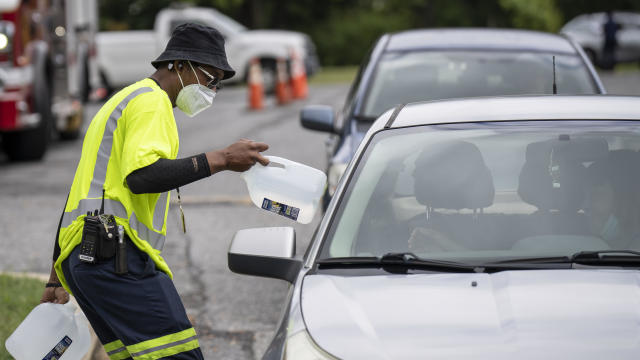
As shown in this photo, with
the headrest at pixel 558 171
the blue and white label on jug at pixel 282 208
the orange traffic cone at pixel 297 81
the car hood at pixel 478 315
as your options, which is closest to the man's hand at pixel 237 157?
the blue and white label on jug at pixel 282 208

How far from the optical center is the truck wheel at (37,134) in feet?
44.6

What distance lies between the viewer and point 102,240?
Result: 3.66 metres

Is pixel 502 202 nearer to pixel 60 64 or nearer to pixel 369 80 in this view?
pixel 369 80

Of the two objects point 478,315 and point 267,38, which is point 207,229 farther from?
point 267,38

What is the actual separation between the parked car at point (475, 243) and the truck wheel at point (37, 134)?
9857 mm

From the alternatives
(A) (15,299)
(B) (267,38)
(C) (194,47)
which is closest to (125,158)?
(C) (194,47)

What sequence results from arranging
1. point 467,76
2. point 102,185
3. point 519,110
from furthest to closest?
point 467,76 → point 519,110 → point 102,185

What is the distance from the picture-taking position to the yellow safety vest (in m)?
3.60

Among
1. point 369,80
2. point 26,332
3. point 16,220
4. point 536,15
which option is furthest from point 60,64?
point 536,15

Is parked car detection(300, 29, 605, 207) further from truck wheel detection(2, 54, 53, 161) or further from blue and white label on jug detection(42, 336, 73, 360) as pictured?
truck wheel detection(2, 54, 53, 161)

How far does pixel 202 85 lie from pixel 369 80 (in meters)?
3.86

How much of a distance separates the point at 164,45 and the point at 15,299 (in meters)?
19.6

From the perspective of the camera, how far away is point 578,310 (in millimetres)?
3174

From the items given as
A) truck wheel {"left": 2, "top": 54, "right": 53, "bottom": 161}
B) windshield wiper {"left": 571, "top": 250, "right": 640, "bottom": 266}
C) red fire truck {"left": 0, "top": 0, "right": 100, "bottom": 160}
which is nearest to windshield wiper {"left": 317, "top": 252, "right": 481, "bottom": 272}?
windshield wiper {"left": 571, "top": 250, "right": 640, "bottom": 266}
